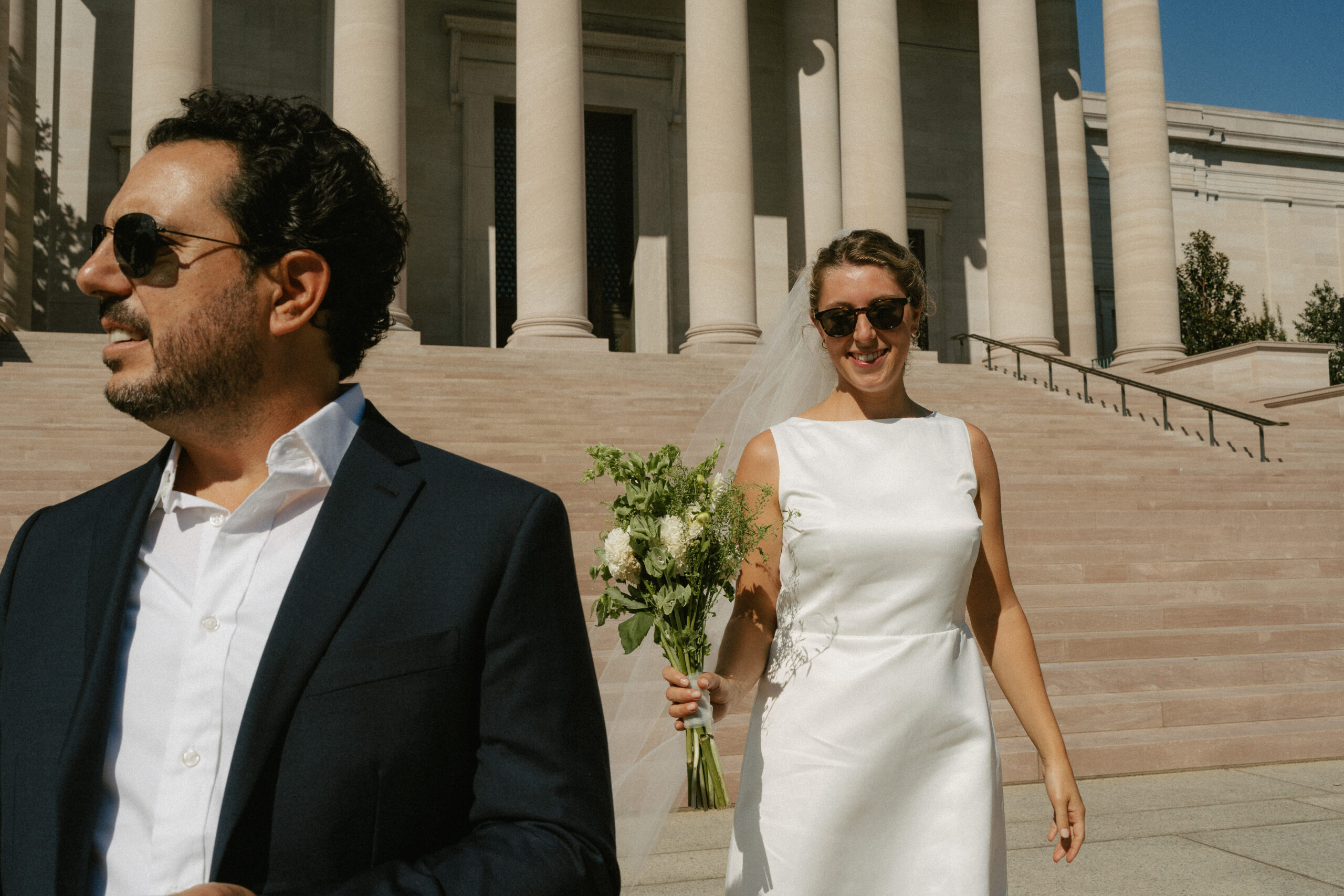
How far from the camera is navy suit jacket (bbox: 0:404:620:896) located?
6.09 feet

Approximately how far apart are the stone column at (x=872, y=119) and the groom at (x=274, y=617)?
24.5 metres

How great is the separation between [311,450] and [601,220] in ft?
99.1

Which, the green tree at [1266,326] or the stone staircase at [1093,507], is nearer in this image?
the stone staircase at [1093,507]

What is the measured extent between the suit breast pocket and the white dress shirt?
146 mm

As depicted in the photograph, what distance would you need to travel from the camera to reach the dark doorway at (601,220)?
30.1m

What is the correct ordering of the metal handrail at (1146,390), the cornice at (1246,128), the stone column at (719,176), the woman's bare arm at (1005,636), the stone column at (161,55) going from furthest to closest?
1. the cornice at (1246,128)
2. the stone column at (719,176)
3. the stone column at (161,55)
4. the metal handrail at (1146,390)
5. the woman's bare arm at (1005,636)

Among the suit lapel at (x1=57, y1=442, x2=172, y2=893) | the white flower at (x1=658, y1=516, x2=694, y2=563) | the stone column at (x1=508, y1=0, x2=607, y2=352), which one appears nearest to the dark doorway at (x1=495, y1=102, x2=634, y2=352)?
the stone column at (x1=508, y1=0, x2=607, y2=352)

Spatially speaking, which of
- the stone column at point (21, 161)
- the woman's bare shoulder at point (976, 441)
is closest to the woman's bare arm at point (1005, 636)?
the woman's bare shoulder at point (976, 441)

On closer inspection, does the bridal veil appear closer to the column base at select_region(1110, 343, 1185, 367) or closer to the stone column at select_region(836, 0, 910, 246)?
the stone column at select_region(836, 0, 910, 246)

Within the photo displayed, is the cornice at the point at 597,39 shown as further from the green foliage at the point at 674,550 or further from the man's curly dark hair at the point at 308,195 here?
the man's curly dark hair at the point at 308,195

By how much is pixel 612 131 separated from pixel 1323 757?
1053 inches

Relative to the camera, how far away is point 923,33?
3478cm

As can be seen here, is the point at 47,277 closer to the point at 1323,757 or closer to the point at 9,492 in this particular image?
the point at 9,492

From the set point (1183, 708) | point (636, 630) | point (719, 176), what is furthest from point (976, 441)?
point (719, 176)
